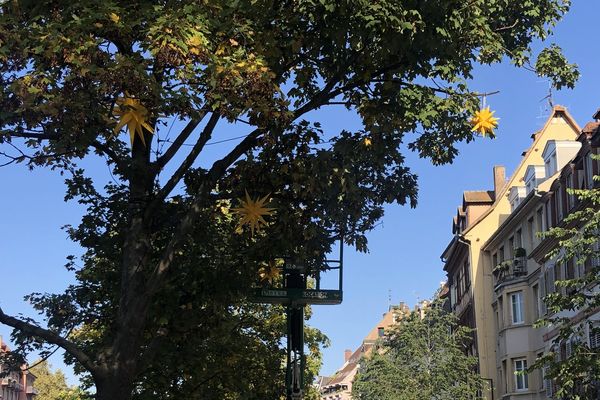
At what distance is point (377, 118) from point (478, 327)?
39.6 meters

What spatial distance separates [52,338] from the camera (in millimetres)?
10523

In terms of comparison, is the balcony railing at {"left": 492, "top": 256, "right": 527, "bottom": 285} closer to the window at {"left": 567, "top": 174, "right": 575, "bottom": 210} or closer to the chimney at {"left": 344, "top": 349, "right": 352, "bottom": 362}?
the window at {"left": 567, "top": 174, "right": 575, "bottom": 210}

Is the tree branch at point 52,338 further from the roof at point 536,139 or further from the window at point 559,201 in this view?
the roof at point 536,139

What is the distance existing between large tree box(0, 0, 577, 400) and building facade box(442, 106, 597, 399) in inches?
787

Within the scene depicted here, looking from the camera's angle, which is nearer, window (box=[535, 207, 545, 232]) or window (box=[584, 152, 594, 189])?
window (box=[584, 152, 594, 189])

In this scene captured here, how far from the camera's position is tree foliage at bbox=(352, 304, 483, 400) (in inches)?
1502

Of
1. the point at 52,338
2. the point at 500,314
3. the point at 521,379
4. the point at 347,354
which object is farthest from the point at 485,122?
the point at 347,354

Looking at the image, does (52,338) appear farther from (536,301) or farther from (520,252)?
(520,252)

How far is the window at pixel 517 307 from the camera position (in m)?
40.9

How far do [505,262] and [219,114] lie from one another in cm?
3204

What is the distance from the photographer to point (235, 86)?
9133mm

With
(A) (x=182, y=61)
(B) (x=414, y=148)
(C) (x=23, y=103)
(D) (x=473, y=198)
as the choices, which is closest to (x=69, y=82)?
(C) (x=23, y=103)

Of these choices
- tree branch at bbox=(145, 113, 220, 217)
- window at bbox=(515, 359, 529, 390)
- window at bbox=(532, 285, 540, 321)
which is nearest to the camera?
tree branch at bbox=(145, 113, 220, 217)

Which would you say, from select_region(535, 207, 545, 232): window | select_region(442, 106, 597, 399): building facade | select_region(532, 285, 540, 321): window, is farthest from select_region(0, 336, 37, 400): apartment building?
select_region(535, 207, 545, 232): window
